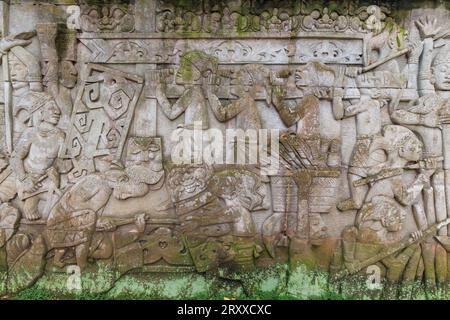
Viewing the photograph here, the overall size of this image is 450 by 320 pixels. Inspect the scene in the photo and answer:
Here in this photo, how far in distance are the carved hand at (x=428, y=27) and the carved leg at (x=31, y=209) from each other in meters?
5.14

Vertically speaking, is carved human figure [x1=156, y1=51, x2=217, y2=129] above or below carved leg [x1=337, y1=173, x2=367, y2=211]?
above

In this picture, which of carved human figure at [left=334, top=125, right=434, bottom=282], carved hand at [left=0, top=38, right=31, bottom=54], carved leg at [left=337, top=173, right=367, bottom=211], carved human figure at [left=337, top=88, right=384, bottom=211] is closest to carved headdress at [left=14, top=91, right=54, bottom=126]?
carved hand at [left=0, top=38, right=31, bottom=54]

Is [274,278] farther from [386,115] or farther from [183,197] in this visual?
[386,115]

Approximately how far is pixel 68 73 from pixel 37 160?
44.8 inches

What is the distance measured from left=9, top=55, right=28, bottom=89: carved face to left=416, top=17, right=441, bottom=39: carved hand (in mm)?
4851

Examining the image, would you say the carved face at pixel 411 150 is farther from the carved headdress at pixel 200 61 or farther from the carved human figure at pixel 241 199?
the carved headdress at pixel 200 61

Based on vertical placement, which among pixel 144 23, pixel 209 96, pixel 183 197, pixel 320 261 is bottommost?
pixel 320 261

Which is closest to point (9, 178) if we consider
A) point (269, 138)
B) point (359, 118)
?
point (269, 138)

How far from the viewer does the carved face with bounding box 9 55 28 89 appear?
5043 millimetres

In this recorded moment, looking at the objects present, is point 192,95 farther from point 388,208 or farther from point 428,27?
point 428,27

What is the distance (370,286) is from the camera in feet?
16.4

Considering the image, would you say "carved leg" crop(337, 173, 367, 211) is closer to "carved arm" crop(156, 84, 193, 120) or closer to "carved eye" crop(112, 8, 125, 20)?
"carved arm" crop(156, 84, 193, 120)

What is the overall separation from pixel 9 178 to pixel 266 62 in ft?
11.4

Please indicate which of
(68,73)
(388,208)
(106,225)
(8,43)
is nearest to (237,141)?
(106,225)
